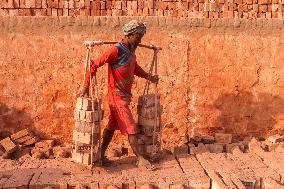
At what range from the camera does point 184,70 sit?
613cm

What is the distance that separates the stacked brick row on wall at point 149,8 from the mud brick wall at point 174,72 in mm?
117

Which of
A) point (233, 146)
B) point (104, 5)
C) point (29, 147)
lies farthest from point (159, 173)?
point (104, 5)

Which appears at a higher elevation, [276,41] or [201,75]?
[276,41]

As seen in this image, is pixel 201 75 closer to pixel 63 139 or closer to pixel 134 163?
pixel 134 163

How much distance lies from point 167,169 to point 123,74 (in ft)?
4.55

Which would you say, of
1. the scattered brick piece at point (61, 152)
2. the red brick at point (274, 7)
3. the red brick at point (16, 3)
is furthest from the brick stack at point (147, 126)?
the red brick at point (274, 7)

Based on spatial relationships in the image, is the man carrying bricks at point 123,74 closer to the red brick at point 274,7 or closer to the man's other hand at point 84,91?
the man's other hand at point 84,91

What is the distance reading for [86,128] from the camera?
466 cm

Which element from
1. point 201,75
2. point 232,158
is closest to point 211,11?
point 201,75

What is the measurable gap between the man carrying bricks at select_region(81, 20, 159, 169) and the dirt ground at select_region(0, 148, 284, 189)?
0.27m

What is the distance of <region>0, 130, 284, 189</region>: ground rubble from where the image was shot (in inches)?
177

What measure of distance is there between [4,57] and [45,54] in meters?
0.63

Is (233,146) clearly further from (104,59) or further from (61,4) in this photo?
(61,4)

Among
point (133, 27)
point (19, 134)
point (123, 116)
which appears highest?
point (133, 27)
